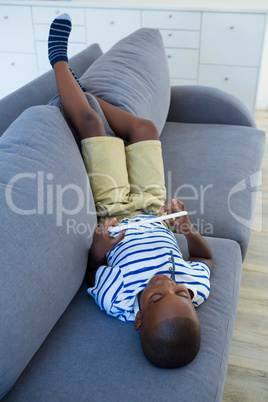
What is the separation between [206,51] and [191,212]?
1755mm

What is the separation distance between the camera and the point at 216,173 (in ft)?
5.62

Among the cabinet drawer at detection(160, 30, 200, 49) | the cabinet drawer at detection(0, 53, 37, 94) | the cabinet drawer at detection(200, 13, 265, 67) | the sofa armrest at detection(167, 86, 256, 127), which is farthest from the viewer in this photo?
the cabinet drawer at detection(0, 53, 37, 94)

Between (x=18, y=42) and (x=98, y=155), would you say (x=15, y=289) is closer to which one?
(x=98, y=155)

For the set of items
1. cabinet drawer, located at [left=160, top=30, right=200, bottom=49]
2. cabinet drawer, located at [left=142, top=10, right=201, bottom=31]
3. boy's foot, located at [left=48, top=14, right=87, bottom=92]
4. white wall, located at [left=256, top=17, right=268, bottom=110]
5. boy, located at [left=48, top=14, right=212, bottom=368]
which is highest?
boy's foot, located at [left=48, top=14, right=87, bottom=92]

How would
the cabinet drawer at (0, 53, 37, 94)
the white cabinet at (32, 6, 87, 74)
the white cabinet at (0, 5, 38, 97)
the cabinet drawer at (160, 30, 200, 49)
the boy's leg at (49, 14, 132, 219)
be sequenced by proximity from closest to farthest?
the boy's leg at (49, 14, 132, 219) → the cabinet drawer at (160, 30, 200, 49) → the white cabinet at (32, 6, 87, 74) → the white cabinet at (0, 5, 38, 97) → the cabinet drawer at (0, 53, 37, 94)

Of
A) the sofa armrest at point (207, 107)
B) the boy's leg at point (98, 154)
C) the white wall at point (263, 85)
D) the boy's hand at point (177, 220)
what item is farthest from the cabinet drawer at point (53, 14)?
the boy's hand at point (177, 220)

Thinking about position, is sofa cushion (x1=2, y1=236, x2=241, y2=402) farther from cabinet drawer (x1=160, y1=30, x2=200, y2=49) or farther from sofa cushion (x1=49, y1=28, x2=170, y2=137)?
cabinet drawer (x1=160, y1=30, x2=200, y2=49)

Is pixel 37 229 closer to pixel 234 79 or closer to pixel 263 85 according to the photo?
pixel 234 79

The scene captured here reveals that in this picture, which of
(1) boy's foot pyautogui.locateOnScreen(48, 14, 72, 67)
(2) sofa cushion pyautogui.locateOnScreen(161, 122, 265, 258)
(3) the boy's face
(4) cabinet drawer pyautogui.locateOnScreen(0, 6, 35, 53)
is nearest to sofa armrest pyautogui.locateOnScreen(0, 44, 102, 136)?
(1) boy's foot pyautogui.locateOnScreen(48, 14, 72, 67)

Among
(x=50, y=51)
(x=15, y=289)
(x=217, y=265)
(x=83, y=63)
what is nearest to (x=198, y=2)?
(x=83, y=63)

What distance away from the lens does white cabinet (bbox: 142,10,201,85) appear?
2803 mm

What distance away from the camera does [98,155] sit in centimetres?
133

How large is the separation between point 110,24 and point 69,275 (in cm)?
237

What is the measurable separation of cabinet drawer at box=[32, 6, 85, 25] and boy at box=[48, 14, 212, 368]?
1522mm
